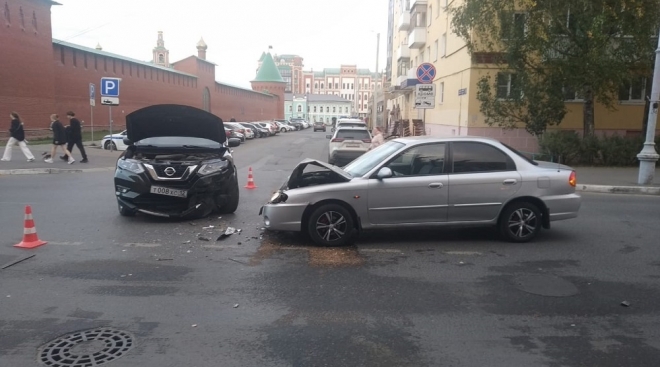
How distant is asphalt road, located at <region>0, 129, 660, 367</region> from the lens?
4.19m

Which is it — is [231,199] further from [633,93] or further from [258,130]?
[258,130]

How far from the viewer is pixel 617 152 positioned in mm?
18656

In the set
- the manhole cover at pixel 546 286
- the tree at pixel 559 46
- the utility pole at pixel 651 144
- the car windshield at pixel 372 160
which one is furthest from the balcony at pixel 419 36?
the manhole cover at pixel 546 286

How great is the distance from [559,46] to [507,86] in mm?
4528

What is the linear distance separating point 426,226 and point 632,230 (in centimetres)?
368

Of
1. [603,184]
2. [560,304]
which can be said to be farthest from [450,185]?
[603,184]

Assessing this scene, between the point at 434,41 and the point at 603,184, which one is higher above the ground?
the point at 434,41

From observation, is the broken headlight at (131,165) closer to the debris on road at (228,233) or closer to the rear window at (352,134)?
the debris on road at (228,233)

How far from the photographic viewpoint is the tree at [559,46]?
17156mm

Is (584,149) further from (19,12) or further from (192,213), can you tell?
(19,12)

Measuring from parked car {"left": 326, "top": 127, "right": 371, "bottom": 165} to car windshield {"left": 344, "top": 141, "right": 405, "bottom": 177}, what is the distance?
9.14m

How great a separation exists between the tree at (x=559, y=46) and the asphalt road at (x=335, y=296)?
10205 mm

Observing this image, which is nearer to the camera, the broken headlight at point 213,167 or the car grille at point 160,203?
the car grille at point 160,203

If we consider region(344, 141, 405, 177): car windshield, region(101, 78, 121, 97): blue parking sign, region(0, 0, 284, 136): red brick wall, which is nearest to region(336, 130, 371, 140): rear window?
region(101, 78, 121, 97): blue parking sign
